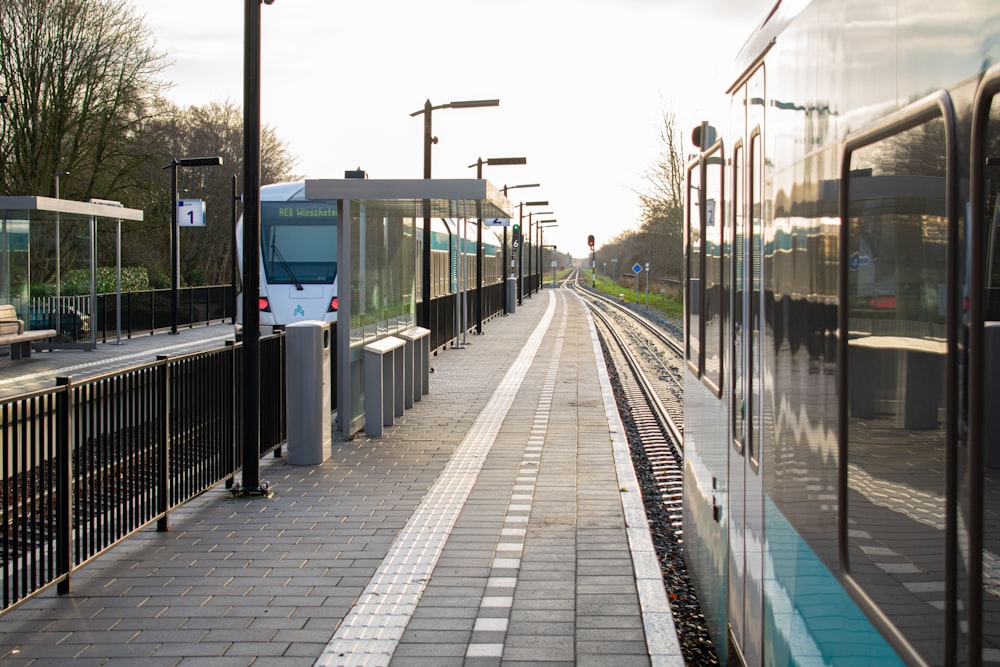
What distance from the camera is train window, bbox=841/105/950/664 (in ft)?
6.58

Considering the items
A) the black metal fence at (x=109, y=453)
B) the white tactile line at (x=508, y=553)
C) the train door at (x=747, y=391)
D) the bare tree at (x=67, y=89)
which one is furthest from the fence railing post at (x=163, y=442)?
the bare tree at (x=67, y=89)

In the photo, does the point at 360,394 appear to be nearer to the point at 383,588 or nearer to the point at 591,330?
the point at 383,588

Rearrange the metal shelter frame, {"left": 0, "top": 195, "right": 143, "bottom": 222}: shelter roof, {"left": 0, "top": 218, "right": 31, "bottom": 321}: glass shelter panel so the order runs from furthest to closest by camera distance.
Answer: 1. {"left": 0, "top": 218, "right": 31, "bottom": 321}: glass shelter panel
2. the metal shelter frame
3. {"left": 0, "top": 195, "right": 143, "bottom": 222}: shelter roof

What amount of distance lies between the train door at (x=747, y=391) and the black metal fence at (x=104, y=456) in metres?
3.38

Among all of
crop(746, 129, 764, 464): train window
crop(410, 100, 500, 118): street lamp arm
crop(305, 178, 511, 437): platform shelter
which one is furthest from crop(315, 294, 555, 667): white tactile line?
crop(410, 100, 500, 118): street lamp arm

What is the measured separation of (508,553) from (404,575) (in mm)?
857

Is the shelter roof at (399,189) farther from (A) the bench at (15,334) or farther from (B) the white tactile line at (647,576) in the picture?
(A) the bench at (15,334)

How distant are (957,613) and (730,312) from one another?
291 centimetres

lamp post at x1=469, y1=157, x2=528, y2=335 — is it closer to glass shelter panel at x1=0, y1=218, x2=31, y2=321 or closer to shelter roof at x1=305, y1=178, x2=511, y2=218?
glass shelter panel at x1=0, y1=218, x2=31, y2=321

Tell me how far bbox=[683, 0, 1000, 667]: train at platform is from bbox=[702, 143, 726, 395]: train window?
0.52 meters

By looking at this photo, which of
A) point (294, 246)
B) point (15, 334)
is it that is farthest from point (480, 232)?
point (15, 334)

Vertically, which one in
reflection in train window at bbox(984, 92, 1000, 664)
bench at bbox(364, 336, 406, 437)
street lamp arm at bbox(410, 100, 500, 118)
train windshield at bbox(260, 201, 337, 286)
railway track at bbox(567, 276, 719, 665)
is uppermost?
street lamp arm at bbox(410, 100, 500, 118)

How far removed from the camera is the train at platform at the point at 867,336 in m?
1.85

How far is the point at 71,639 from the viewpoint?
18.0 feet
